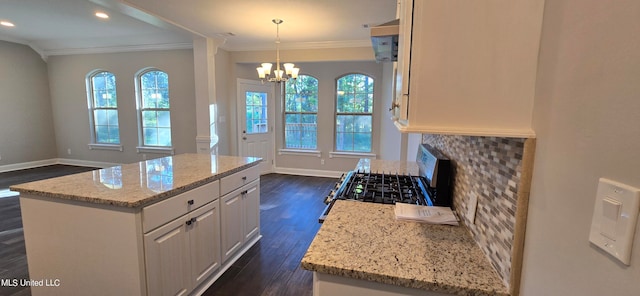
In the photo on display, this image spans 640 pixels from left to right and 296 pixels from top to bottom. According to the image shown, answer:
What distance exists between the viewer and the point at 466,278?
85cm

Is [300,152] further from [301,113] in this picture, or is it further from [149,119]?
[149,119]

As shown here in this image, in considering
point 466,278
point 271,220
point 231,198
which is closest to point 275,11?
point 231,198

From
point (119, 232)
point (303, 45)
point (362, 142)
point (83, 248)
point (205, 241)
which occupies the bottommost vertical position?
point (205, 241)

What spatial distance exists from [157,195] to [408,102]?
146cm

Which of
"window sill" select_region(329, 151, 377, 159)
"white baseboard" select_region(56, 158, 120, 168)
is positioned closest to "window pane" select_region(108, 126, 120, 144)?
"white baseboard" select_region(56, 158, 120, 168)

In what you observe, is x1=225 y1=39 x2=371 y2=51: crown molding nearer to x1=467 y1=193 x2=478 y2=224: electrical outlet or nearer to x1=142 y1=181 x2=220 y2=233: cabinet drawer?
x1=142 y1=181 x2=220 y2=233: cabinet drawer

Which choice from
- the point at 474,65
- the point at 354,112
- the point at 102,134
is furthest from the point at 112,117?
the point at 474,65

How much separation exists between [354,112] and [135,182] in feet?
14.0

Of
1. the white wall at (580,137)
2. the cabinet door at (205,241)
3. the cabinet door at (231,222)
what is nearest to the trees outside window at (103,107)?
the cabinet door at (231,222)

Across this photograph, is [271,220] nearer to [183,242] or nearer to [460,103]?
[183,242]

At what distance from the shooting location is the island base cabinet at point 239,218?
7.57 ft

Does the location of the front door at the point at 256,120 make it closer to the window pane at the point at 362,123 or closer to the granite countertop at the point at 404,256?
the window pane at the point at 362,123

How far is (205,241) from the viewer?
6.79 feet

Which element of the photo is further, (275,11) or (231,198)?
(275,11)
